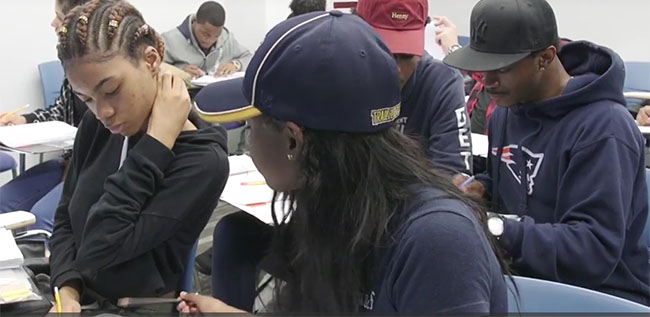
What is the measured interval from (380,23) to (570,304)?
916 millimetres

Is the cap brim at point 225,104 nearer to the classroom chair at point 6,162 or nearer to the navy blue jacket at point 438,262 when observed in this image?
the navy blue jacket at point 438,262

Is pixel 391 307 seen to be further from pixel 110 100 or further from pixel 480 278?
pixel 110 100

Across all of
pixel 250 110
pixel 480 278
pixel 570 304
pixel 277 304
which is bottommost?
pixel 570 304

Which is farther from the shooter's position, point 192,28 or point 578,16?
point 578,16

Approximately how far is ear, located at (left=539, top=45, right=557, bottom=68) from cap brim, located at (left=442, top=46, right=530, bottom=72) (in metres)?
0.05

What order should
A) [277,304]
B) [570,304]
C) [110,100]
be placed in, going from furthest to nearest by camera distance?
[110,100]
[570,304]
[277,304]

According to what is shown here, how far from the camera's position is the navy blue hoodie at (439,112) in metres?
1.85

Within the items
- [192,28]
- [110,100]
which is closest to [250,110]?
[110,100]

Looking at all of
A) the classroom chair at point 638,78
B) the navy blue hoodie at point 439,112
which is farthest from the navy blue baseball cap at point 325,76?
the classroom chair at point 638,78

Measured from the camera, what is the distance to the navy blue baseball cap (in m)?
0.79

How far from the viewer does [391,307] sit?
829 mm

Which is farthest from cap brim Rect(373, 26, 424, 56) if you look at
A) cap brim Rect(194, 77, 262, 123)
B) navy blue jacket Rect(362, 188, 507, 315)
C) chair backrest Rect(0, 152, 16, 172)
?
chair backrest Rect(0, 152, 16, 172)

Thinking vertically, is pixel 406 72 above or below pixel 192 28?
above

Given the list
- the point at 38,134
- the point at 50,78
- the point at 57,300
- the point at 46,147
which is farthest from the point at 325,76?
the point at 50,78
